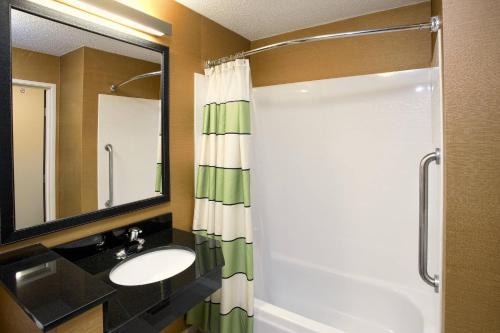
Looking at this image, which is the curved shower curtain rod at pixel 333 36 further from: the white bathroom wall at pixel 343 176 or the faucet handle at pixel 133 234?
the faucet handle at pixel 133 234

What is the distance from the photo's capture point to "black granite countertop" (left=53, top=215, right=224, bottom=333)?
3.12 feet

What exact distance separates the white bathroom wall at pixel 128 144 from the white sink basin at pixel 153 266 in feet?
1.09

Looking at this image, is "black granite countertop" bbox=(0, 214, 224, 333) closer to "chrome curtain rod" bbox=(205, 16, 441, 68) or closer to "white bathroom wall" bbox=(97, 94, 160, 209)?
"white bathroom wall" bbox=(97, 94, 160, 209)

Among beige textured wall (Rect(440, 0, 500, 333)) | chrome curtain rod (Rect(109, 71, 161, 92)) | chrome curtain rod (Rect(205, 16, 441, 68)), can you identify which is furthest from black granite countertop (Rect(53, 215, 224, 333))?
chrome curtain rod (Rect(205, 16, 441, 68))

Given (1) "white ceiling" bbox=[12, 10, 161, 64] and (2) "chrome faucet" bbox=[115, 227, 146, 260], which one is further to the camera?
(2) "chrome faucet" bbox=[115, 227, 146, 260]

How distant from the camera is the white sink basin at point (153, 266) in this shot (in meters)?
1.25

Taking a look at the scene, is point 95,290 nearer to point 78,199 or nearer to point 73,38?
point 78,199

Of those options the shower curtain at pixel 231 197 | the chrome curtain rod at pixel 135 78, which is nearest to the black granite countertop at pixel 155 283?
the shower curtain at pixel 231 197

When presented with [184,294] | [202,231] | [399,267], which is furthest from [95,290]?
[399,267]

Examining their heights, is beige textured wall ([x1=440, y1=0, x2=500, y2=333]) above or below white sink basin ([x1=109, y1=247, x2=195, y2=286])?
above

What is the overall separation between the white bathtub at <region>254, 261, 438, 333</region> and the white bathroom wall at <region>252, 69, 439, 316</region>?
54 mm

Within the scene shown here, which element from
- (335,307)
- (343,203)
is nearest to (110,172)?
(343,203)

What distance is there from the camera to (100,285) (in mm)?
862

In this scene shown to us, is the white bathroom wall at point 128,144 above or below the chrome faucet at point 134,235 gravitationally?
above
